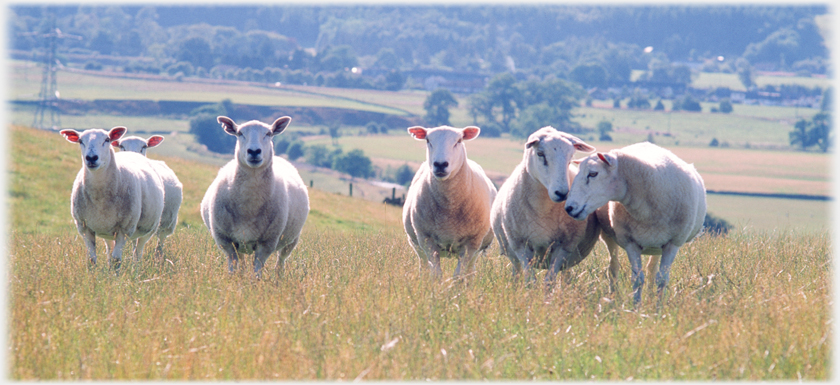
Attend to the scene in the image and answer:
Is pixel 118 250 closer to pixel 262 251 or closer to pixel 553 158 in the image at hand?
pixel 262 251

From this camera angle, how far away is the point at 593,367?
17.4ft

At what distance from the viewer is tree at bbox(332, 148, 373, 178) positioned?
10369 centimetres

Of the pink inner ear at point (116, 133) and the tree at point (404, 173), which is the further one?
the tree at point (404, 173)

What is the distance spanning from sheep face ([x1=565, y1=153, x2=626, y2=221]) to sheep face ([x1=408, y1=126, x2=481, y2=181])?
1.48 m

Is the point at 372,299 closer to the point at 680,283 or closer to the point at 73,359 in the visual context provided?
the point at 73,359

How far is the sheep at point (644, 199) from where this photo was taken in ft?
22.1

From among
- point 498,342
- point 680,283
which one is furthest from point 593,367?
point 680,283

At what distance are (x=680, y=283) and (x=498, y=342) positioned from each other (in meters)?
2.84

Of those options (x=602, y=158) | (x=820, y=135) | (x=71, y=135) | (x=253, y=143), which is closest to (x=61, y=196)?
(x=71, y=135)

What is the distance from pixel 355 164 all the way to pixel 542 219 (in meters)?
98.3

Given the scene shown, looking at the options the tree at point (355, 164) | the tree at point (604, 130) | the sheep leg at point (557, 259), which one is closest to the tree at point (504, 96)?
the tree at point (604, 130)

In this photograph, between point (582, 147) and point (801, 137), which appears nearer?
point (582, 147)

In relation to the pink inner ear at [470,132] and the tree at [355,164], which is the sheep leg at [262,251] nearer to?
the pink inner ear at [470,132]

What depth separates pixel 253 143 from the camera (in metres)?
7.93
